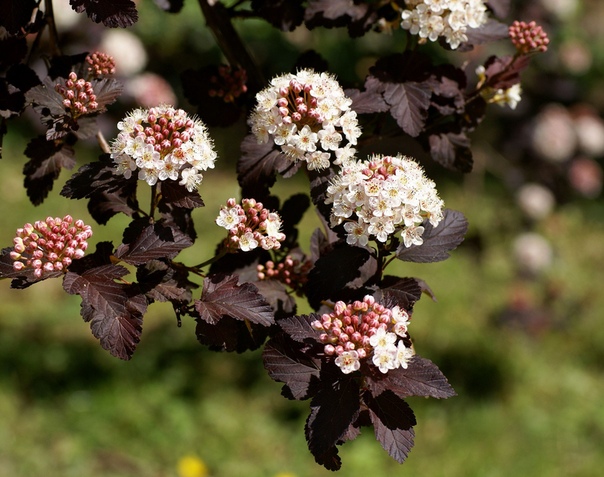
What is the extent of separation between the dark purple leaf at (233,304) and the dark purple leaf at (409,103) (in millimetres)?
469

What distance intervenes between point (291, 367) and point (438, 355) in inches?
106

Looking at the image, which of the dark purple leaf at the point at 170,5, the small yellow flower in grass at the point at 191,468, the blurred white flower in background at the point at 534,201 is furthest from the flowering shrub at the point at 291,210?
the blurred white flower in background at the point at 534,201

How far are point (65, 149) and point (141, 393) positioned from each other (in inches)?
81.3

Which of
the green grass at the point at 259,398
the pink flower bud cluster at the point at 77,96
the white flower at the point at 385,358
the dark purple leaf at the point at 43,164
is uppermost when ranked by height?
the pink flower bud cluster at the point at 77,96

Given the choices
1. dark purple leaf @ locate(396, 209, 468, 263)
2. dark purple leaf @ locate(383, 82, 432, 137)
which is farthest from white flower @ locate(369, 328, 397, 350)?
dark purple leaf @ locate(383, 82, 432, 137)

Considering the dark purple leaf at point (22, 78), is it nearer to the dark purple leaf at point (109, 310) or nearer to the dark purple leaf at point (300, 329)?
the dark purple leaf at point (109, 310)

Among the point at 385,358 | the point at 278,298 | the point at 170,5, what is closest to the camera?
the point at 385,358

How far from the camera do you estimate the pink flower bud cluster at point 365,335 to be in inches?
44.9

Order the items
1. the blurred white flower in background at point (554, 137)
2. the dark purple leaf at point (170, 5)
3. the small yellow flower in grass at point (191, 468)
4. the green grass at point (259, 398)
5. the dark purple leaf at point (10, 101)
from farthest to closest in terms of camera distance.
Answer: the blurred white flower in background at point (554, 137), the green grass at point (259, 398), the small yellow flower in grass at point (191, 468), the dark purple leaf at point (170, 5), the dark purple leaf at point (10, 101)

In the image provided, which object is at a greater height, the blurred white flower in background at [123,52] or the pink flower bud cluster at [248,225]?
the pink flower bud cluster at [248,225]

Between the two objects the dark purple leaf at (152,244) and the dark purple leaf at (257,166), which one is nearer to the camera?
the dark purple leaf at (152,244)

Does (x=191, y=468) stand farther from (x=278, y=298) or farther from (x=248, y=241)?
(x=248, y=241)

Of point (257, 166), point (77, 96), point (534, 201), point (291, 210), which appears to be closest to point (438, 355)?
point (534, 201)

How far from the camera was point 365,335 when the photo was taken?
3.83 ft
